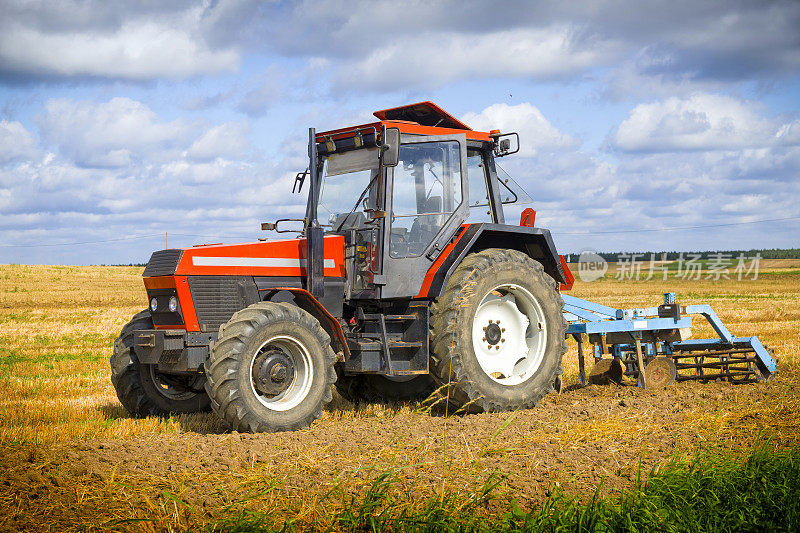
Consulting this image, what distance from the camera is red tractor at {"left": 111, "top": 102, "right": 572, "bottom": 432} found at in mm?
6359

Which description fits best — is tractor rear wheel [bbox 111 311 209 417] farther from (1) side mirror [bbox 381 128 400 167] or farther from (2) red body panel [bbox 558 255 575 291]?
(2) red body panel [bbox 558 255 575 291]

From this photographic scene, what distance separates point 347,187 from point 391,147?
0.93 m

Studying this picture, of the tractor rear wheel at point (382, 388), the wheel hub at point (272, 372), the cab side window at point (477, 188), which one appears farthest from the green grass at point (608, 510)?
the cab side window at point (477, 188)

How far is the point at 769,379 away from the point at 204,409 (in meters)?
6.64

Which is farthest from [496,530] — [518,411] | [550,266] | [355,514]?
[550,266]

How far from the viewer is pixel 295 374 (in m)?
6.47

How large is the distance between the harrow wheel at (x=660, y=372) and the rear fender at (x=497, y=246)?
162cm

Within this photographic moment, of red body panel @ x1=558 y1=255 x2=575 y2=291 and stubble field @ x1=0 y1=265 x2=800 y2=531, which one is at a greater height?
red body panel @ x1=558 y1=255 x2=575 y2=291

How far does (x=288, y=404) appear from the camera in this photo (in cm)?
634

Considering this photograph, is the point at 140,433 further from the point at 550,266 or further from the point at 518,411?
the point at 550,266

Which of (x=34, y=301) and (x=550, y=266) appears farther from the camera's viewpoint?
(x=34, y=301)

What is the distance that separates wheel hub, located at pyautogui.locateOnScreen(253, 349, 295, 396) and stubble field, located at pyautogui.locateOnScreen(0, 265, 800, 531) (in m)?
0.52

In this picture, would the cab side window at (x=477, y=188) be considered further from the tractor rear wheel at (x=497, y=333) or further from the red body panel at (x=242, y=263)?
the red body panel at (x=242, y=263)

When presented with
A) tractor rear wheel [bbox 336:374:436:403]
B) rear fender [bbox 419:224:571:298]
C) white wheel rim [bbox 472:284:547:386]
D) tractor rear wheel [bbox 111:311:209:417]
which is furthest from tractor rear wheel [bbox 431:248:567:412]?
tractor rear wheel [bbox 111:311:209:417]
